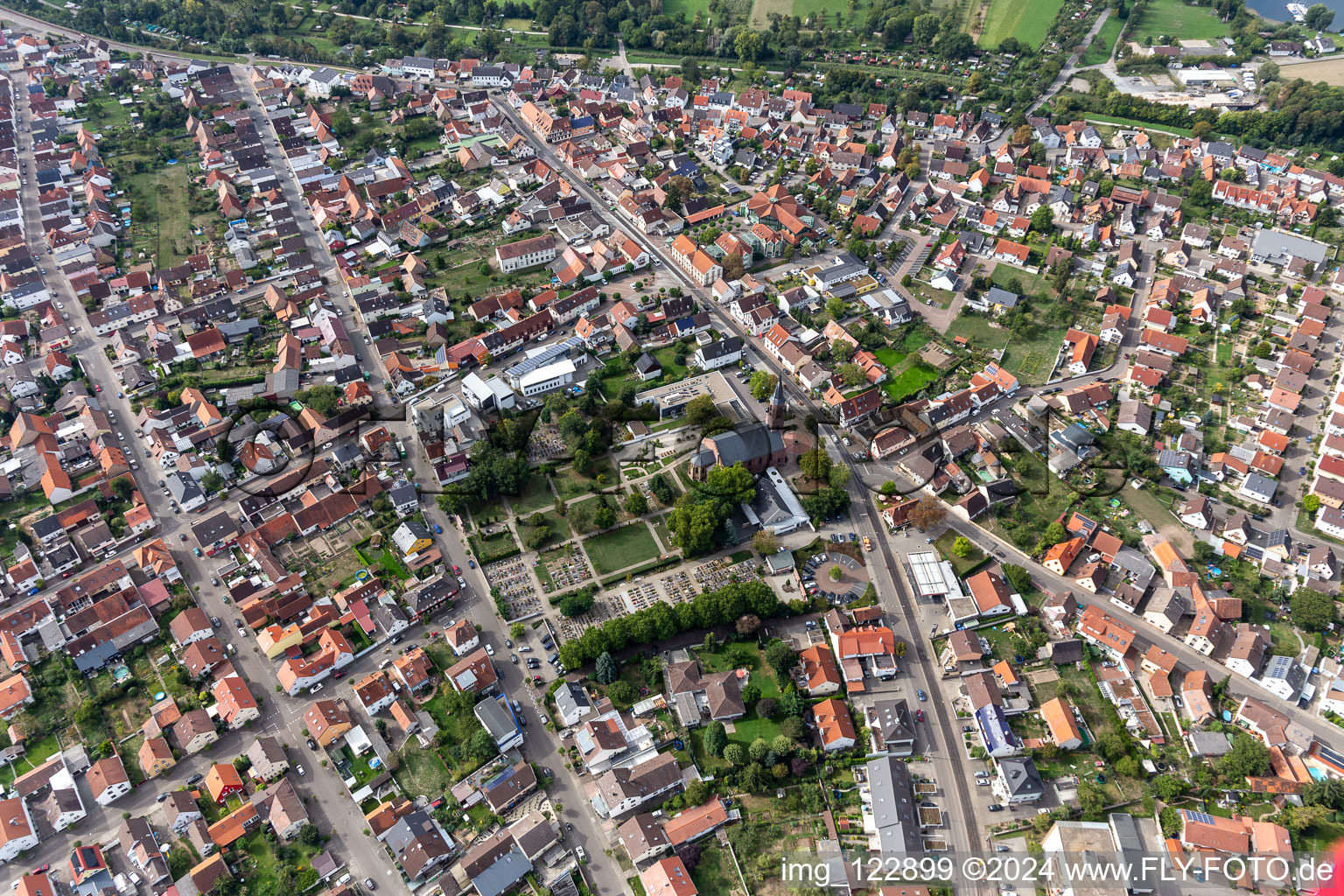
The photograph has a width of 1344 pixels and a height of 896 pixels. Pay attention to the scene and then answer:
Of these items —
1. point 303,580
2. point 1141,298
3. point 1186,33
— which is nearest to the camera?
point 303,580

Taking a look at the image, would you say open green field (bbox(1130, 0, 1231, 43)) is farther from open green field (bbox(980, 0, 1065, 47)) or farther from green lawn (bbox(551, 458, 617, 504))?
green lawn (bbox(551, 458, 617, 504))

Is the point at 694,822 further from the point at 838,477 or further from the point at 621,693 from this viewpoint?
the point at 838,477

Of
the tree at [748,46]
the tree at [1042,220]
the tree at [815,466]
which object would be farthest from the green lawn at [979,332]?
the tree at [748,46]

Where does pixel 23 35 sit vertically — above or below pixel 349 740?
above

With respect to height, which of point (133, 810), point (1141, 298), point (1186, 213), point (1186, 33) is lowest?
point (133, 810)

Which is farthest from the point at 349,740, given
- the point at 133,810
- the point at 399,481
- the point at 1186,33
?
the point at 1186,33

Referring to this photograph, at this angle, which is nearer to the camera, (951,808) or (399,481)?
Answer: (951,808)

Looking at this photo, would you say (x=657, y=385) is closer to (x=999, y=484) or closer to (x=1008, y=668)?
(x=999, y=484)

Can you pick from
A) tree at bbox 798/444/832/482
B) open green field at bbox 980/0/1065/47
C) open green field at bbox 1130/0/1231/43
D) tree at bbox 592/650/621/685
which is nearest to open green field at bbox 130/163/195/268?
tree at bbox 592/650/621/685
